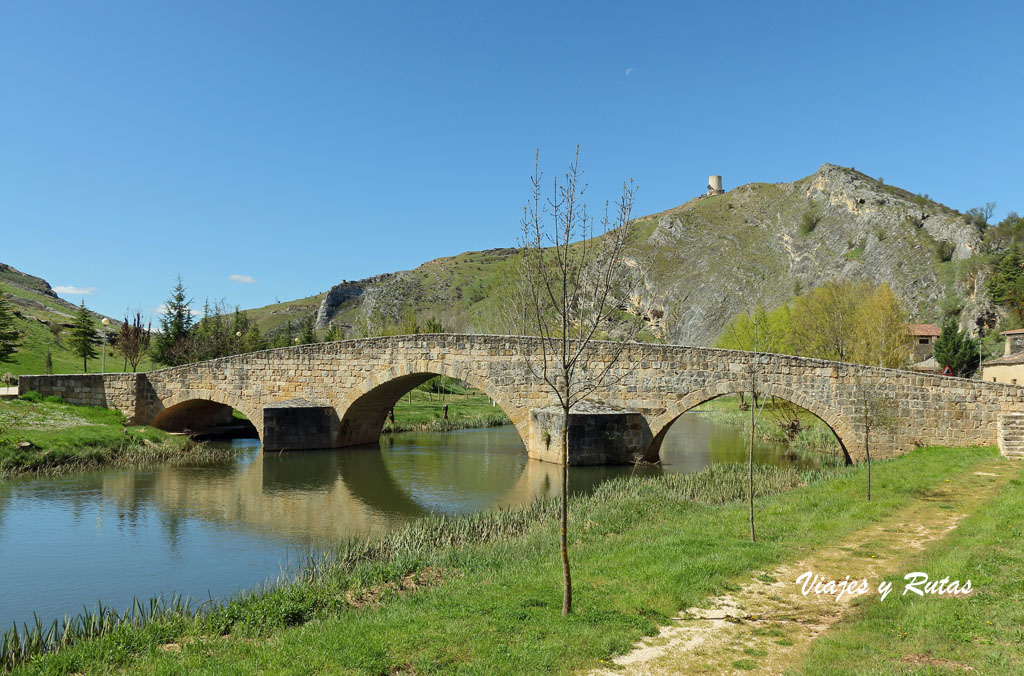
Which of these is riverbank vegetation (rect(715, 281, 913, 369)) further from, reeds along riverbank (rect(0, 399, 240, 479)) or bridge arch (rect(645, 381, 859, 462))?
reeds along riverbank (rect(0, 399, 240, 479))

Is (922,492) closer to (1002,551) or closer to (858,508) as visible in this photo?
(858,508)

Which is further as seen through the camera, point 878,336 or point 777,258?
point 777,258

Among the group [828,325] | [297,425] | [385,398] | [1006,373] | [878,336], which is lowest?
[297,425]

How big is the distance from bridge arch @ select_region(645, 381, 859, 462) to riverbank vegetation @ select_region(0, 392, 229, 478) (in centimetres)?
1567

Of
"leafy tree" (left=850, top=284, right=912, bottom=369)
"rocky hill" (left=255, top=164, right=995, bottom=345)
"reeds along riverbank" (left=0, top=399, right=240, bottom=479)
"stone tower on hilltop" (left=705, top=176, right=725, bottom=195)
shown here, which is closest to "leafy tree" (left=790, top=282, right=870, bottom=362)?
"leafy tree" (left=850, top=284, right=912, bottom=369)

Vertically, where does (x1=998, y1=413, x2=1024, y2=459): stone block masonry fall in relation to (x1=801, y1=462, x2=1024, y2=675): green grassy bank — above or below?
above

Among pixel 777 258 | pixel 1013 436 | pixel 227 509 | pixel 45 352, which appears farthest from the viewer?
pixel 777 258

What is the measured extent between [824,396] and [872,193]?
81681mm

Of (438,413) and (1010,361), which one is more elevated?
(1010,361)

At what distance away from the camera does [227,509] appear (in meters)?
14.8

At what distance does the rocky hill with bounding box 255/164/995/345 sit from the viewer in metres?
69.8

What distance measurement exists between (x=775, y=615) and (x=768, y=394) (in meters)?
13.1

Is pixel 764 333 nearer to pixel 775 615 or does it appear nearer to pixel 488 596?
pixel 775 615

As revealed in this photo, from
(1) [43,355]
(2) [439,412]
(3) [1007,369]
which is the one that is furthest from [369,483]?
(3) [1007,369]
